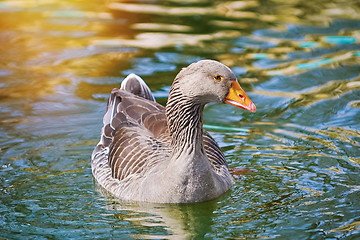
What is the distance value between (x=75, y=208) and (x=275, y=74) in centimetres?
706

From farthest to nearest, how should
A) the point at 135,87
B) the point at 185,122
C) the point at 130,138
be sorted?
the point at 135,87 → the point at 130,138 → the point at 185,122

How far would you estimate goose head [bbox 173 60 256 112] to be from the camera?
27.2 feet

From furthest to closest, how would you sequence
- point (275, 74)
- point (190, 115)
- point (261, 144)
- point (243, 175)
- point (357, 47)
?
point (357, 47)
point (275, 74)
point (261, 144)
point (243, 175)
point (190, 115)

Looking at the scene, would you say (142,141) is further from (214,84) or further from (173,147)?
(214,84)

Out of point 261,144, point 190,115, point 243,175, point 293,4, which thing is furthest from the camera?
point 293,4

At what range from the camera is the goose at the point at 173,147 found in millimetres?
8336

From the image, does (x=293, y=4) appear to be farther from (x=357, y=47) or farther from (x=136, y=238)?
(x=136, y=238)

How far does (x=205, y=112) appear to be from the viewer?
12711 millimetres

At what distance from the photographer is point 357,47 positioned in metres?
16.3

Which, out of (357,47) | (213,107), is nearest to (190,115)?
(213,107)

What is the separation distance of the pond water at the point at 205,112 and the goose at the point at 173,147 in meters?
0.21

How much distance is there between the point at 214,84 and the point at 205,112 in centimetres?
444

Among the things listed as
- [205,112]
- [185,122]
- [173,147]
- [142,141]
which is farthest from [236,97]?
[205,112]

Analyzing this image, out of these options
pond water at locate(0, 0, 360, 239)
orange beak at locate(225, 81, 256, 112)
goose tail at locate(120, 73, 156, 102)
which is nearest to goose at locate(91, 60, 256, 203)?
orange beak at locate(225, 81, 256, 112)
